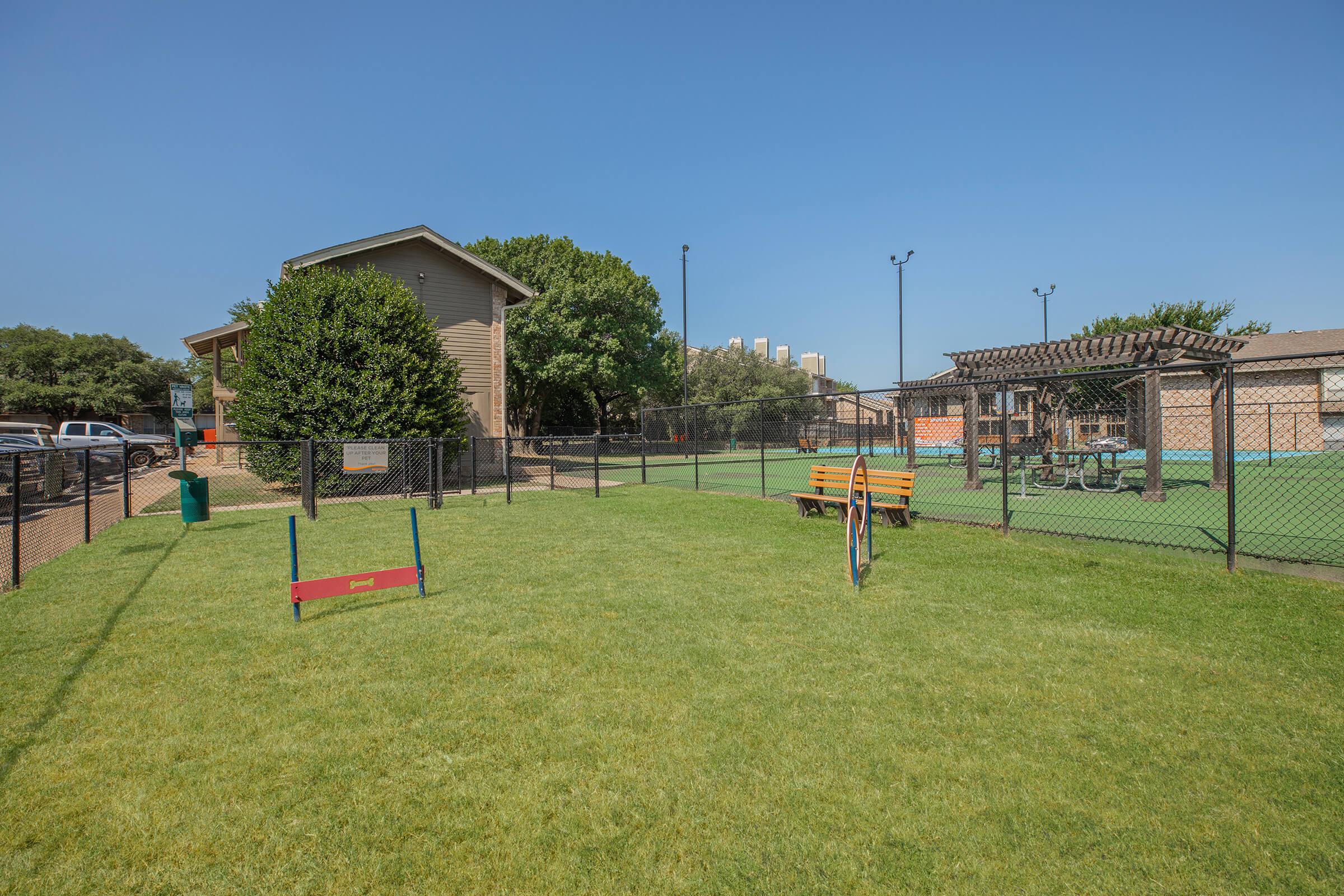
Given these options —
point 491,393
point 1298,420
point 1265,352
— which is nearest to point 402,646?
point 491,393

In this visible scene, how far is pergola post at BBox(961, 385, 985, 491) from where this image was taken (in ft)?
50.2

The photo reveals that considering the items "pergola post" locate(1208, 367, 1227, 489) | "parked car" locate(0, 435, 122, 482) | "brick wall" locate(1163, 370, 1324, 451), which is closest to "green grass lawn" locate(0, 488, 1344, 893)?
"pergola post" locate(1208, 367, 1227, 489)

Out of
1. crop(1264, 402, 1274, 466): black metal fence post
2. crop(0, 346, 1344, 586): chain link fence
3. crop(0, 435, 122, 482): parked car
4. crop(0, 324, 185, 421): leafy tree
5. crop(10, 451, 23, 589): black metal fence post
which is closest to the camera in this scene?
crop(10, 451, 23, 589): black metal fence post

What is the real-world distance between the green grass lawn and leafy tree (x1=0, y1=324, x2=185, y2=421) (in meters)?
67.2

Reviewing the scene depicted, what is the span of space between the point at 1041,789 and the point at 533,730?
2622mm

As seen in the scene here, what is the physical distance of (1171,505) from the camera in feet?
39.6

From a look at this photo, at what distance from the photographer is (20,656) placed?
4965 mm

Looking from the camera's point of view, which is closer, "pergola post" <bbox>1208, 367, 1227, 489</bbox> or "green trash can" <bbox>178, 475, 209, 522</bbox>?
"green trash can" <bbox>178, 475, 209, 522</bbox>

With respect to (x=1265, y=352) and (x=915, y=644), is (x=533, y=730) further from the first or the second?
(x=1265, y=352)

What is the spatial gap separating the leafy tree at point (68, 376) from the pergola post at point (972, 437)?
7075 centimetres

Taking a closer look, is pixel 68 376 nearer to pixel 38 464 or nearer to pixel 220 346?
pixel 220 346

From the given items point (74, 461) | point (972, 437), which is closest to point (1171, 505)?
point (972, 437)

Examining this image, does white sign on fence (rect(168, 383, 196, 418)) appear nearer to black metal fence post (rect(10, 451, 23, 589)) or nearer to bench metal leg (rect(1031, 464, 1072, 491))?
black metal fence post (rect(10, 451, 23, 589))

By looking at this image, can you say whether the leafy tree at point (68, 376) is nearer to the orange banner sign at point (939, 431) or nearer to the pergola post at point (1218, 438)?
the orange banner sign at point (939, 431)
